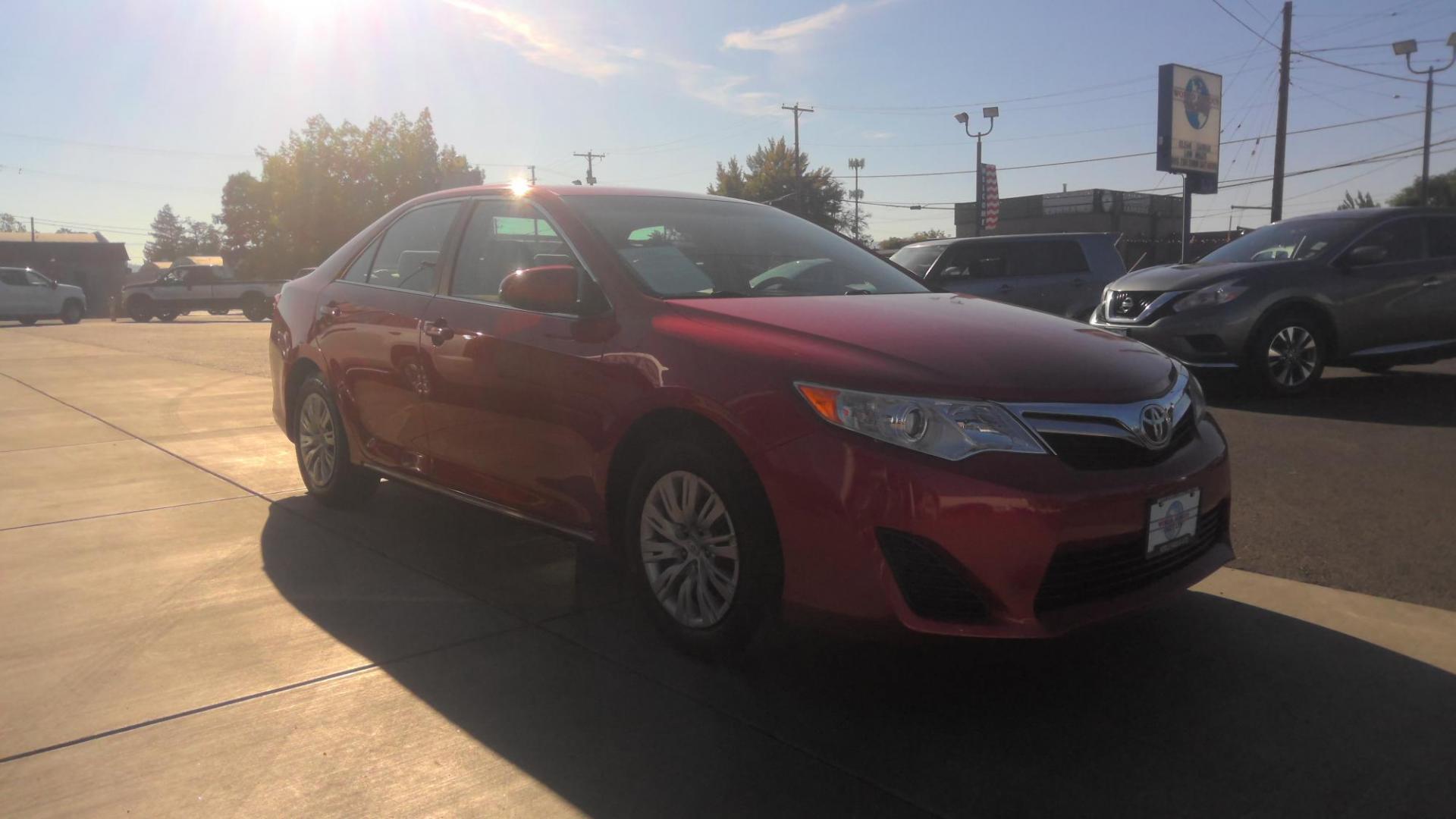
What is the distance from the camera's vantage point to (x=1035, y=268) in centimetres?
1280

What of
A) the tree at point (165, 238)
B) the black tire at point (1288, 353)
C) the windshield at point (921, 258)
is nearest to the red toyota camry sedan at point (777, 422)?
the black tire at point (1288, 353)

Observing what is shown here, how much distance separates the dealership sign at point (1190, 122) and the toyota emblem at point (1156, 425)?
28157 mm

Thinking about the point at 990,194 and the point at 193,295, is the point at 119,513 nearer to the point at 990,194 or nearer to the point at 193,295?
the point at 193,295

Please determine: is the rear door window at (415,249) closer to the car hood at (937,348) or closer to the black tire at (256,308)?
the car hood at (937,348)

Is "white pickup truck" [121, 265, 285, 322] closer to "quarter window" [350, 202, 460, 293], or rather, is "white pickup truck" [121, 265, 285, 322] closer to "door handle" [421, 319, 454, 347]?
"quarter window" [350, 202, 460, 293]

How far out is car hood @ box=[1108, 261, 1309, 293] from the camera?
8805 mm

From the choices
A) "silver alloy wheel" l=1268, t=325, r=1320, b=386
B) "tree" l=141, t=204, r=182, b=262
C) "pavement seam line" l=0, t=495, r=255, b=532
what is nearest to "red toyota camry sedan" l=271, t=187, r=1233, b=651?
"pavement seam line" l=0, t=495, r=255, b=532

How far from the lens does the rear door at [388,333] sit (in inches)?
181

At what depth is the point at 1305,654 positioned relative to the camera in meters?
3.44

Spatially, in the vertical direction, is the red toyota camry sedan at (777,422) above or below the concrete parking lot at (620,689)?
above

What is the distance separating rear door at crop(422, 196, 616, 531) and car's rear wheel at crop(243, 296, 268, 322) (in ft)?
116

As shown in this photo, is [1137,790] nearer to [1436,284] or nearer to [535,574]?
[535,574]

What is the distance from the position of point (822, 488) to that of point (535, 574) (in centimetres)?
193

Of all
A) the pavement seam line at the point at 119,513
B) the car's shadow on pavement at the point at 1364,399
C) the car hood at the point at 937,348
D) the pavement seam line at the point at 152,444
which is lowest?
the pavement seam line at the point at 119,513
